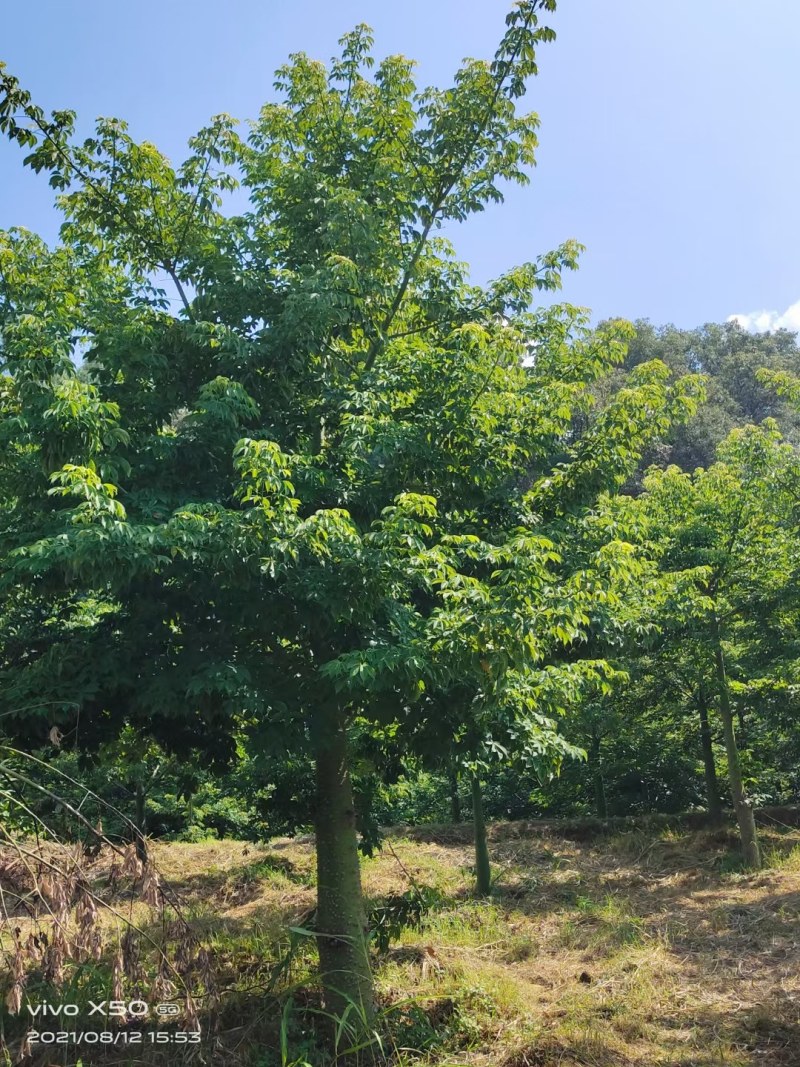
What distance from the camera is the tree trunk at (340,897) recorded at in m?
6.15

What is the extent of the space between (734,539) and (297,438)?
8.56 m

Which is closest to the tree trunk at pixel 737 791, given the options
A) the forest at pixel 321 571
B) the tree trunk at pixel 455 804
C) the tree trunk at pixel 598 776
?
the forest at pixel 321 571

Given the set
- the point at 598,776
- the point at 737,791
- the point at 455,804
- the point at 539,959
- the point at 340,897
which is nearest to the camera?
the point at 340,897

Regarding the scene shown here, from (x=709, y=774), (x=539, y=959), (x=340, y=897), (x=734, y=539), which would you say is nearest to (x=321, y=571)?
(x=340, y=897)

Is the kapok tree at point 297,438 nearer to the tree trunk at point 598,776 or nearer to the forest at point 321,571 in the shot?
the forest at point 321,571

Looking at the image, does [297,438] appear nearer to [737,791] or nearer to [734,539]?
[734,539]

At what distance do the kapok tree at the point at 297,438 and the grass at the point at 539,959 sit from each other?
827 millimetres

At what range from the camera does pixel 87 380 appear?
6.30 metres

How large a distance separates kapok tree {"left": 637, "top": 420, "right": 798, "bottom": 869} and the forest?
392cm

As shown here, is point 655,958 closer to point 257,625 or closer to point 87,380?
point 257,625

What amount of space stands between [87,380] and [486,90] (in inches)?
176

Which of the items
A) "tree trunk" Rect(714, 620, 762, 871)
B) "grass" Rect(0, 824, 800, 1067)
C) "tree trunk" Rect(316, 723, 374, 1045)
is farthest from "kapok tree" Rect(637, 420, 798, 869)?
"tree trunk" Rect(316, 723, 374, 1045)

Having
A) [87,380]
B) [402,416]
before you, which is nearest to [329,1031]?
[402,416]

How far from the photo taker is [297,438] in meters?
6.59
